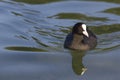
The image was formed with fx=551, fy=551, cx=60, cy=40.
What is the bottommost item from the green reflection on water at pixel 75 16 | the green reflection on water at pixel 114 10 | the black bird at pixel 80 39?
the green reflection on water at pixel 75 16

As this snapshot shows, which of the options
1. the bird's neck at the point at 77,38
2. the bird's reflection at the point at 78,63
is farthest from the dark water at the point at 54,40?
the bird's neck at the point at 77,38

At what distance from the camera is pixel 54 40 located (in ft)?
44.6

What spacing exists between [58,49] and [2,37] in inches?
61.8

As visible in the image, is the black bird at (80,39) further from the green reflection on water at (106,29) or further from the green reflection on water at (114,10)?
the green reflection on water at (114,10)

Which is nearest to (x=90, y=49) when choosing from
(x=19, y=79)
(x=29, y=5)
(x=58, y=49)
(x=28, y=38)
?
(x=58, y=49)

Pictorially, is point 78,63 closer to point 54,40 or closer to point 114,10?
point 54,40

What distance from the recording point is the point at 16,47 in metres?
13.1

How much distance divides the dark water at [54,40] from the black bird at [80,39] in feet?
0.56

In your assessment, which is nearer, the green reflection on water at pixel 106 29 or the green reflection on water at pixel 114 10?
the green reflection on water at pixel 106 29

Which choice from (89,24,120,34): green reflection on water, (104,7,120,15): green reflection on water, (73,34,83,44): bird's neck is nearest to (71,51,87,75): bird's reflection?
(73,34,83,44): bird's neck

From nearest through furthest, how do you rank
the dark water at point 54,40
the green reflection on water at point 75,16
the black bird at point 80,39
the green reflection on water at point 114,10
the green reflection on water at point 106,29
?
1. the dark water at point 54,40
2. the black bird at point 80,39
3. the green reflection on water at point 106,29
4. the green reflection on water at point 75,16
5. the green reflection on water at point 114,10

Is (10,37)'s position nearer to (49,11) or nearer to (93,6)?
(49,11)

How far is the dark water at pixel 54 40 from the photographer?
11656 millimetres

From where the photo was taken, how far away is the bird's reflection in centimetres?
1183
